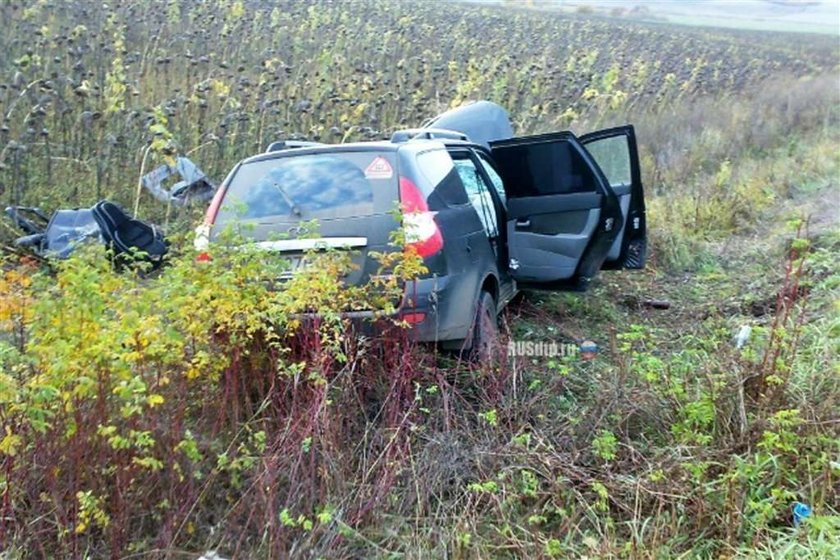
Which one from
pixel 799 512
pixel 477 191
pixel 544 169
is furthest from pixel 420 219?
pixel 799 512

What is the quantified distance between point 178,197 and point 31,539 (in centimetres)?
544

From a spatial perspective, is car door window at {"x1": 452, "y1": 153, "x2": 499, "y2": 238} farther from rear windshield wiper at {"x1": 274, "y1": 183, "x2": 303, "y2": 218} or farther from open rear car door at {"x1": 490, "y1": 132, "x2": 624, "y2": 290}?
rear windshield wiper at {"x1": 274, "y1": 183, "x2": 303, "y2": 218}

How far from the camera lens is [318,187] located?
15.5ft

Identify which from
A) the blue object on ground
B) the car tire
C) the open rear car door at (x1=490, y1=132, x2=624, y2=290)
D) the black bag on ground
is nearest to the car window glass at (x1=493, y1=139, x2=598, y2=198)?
the open rear car door at (x1=490, y1=132, x2=624, y2=290)

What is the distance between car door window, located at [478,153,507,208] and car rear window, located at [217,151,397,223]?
1622 mm

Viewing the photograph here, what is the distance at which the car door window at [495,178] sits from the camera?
618 cm

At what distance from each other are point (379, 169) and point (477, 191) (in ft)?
3.98

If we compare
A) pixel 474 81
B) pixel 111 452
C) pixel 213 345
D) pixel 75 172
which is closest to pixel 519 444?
pixel 213 345

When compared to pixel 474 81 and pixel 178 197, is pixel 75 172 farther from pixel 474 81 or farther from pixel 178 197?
pixel 474 81

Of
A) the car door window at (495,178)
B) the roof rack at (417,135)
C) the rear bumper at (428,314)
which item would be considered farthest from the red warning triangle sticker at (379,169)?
the car door window at (495,178)
